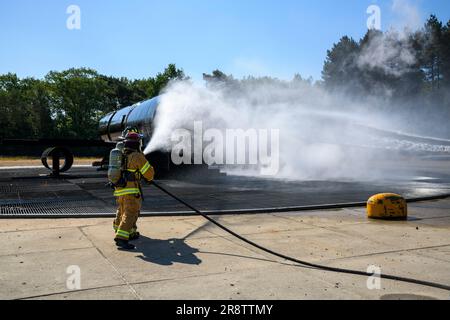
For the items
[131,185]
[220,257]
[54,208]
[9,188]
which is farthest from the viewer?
[9,188]

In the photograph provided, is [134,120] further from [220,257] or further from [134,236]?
[220,257]

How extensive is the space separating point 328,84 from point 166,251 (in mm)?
Result: 37108

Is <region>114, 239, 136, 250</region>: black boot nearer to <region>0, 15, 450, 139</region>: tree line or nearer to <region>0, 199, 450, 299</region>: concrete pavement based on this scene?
<region>0, 199, 450, 299</region>: concrete pavement

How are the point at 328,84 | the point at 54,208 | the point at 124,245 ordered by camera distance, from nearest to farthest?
the point at 124,245
the point at 54,208
the point at 328,84

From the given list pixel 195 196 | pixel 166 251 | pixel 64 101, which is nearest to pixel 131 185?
pixel 166 251

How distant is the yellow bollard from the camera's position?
307 inches

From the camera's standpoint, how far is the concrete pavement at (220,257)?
4030 millimetres

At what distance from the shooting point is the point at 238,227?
7.08 meters

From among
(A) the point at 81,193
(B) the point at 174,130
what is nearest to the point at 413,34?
(B) the point at 174,130

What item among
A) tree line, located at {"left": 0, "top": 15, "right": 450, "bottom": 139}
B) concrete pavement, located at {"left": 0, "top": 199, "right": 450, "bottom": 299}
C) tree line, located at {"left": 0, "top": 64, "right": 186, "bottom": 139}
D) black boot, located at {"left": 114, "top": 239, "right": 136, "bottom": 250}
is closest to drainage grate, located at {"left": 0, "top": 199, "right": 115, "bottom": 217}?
concrete pavement, located at {"left": 0, "top": 199, "right": 450, "bottom": 299}

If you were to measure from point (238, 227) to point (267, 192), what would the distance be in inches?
184

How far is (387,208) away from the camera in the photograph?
7801 mm
